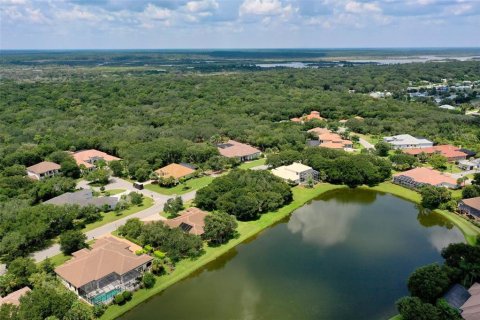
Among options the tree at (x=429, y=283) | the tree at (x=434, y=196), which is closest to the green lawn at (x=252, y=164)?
the tree at (x=434, y=196)

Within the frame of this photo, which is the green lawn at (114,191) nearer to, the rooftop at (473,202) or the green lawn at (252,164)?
the green lawn at (252,164)

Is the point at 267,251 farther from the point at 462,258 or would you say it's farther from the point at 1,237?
the point at 1,237

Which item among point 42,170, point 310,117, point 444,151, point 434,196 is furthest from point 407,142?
point 42,170

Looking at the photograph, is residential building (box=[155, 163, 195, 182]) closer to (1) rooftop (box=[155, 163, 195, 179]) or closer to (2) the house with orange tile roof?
(1) rooftop (box=[155, 163, 195, 179])

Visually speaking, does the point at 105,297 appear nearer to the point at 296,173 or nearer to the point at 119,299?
the point at 119,299

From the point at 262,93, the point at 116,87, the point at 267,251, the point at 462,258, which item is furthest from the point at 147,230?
the point at 116,87

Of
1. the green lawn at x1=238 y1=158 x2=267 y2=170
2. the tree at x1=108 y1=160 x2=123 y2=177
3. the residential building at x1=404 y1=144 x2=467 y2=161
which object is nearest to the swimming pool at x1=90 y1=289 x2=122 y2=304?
the tree at x1=108 y1=160 x2=123 y2=177
